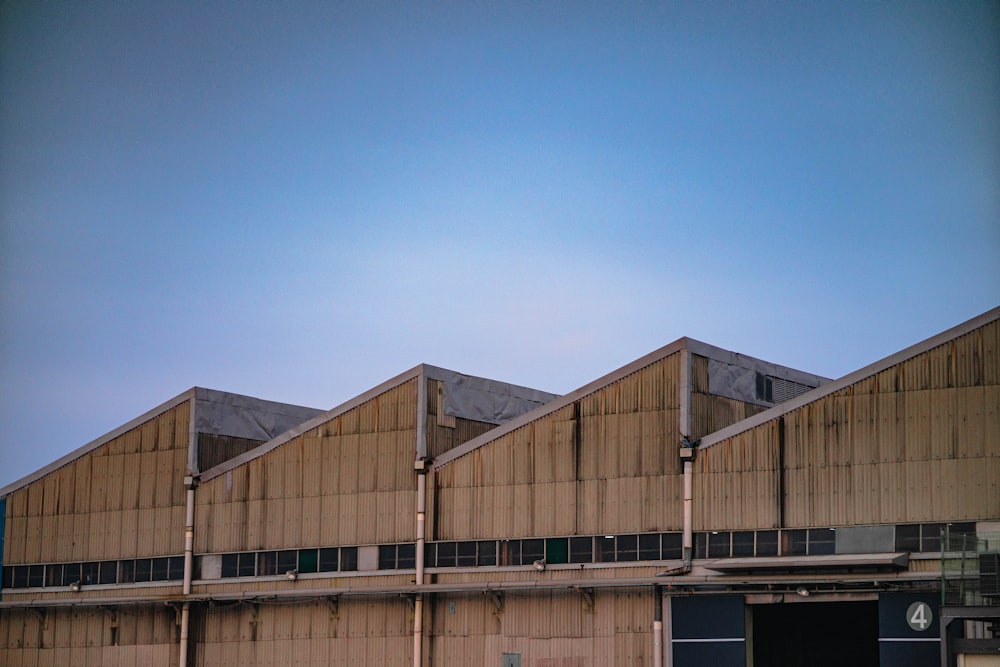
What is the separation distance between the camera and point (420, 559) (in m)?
56.3

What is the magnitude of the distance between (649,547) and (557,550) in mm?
3809

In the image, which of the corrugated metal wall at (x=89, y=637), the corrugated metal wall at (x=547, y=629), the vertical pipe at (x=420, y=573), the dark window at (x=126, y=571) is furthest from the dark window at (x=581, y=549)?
the dark window at (x=126, y=571)

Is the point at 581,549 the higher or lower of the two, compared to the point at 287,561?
higher

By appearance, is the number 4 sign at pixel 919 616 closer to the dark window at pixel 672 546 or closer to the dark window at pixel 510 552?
the dark window at pixel 672 546

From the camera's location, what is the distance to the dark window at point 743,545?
163ft

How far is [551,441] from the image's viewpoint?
179 feet

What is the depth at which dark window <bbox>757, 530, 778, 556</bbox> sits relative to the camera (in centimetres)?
4931

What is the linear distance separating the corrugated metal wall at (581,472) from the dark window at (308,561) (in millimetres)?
6163

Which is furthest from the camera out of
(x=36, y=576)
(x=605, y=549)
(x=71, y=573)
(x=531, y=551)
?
(x=36, y=576)

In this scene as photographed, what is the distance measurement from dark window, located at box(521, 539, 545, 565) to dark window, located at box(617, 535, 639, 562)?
3.17 metres

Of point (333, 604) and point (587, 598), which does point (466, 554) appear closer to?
point (587, 598)

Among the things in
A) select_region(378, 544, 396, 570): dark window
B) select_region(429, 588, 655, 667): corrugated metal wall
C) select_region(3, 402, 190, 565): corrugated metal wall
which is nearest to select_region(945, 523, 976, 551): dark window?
select_region(429, 588, 655, 667): corrugated metal wall

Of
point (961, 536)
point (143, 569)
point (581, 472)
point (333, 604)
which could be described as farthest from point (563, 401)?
point (143, 569)

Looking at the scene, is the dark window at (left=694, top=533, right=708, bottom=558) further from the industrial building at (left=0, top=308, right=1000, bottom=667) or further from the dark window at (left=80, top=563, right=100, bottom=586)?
the dark window at (left=80, top=563, right=100, bottom=586)
